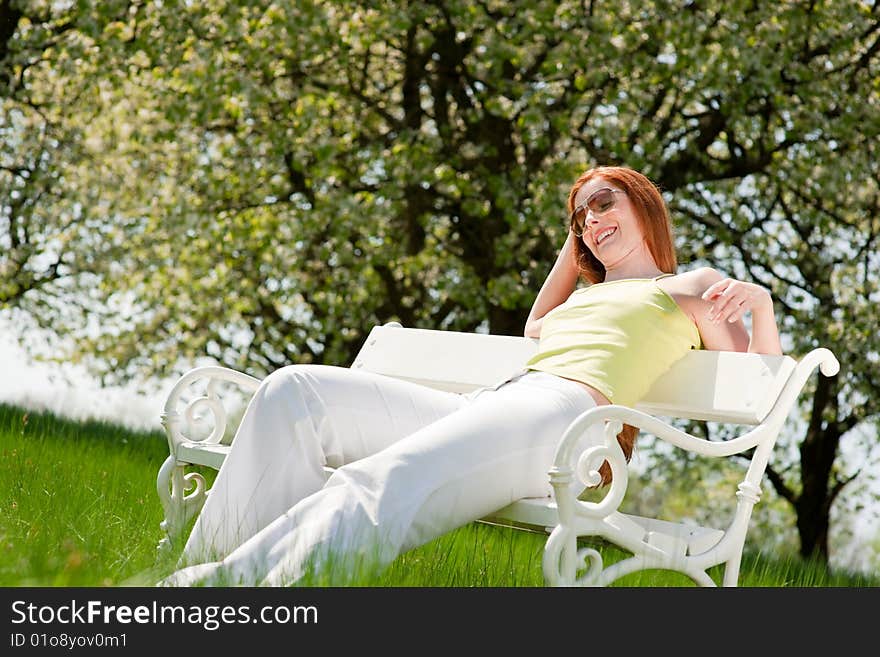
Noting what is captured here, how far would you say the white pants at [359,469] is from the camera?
271cm

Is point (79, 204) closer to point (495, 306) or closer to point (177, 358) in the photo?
point (177, 358)

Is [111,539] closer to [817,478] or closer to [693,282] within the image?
[693,282]

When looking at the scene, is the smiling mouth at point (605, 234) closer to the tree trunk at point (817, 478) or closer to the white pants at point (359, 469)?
the white pants at point (359, 469)

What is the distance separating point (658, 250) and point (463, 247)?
480 cm

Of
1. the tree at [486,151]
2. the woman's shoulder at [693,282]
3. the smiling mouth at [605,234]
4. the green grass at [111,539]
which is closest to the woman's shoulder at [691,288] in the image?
the woman's shoulder at [693,282]

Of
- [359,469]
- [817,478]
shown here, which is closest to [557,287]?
[359,469]

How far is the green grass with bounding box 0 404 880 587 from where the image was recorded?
290 cm

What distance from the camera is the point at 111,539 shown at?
3.55 metres

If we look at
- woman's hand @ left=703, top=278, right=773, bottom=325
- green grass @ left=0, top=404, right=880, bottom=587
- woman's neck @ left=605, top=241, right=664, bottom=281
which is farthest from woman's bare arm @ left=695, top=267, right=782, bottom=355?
green grass @ left=0, top=404, right=880, bottom=587

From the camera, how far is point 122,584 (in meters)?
2.71

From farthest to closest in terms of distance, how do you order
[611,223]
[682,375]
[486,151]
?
[486,151] → [611,223] → [682,375]

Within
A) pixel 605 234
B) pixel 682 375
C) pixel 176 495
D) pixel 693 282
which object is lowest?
pixel 176 495

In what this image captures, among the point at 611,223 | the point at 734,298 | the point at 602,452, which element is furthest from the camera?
the point at 611,223

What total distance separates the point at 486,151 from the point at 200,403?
14.4 ft
